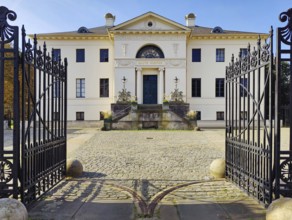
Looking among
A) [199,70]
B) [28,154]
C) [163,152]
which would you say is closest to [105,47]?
[199,70]

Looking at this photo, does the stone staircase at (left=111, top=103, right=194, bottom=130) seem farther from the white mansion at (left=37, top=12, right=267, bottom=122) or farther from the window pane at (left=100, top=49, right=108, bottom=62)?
the window pane at (left=100, top=49, right=108, bottom=62)

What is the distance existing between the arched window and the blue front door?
2.37 m

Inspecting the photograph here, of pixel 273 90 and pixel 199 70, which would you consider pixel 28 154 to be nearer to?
pixel 273 90

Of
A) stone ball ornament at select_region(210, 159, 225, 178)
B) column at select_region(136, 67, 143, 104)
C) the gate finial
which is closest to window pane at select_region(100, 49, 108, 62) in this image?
column at select_region(136, 67, 143, 104)

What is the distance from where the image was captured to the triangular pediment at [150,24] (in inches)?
1401

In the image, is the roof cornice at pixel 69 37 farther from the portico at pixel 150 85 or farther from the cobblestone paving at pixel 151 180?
the cobblestone paving at pixel 151 180

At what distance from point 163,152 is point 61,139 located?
6.77 metres

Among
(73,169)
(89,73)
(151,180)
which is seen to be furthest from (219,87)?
(73,169)

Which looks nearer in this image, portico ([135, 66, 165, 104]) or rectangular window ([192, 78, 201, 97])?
portico ([135, 66, 165, 104])

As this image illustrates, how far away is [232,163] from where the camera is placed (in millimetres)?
7613

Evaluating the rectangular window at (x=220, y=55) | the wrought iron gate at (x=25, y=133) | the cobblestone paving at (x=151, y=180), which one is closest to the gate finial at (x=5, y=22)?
the wrought iron gate at (x=25, y=133)

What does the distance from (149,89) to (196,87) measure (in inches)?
216

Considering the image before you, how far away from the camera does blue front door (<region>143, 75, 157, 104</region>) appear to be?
3738 centimetres

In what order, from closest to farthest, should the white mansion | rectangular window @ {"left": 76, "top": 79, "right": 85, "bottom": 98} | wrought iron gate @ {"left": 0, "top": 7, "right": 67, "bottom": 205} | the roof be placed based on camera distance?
1. wrought iron gate @ {"left": 0, "top": 7, "right": 67, "bottom": 205}
2. the roof
3. the white mansion
4. rectangular window @ {"left": 76, "top": 79, "right": 85, "bottom": 98}
